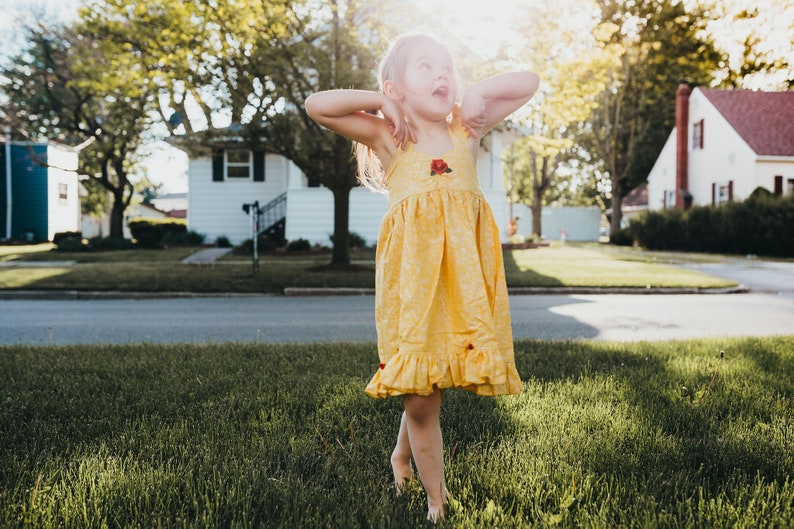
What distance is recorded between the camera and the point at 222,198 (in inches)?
1043

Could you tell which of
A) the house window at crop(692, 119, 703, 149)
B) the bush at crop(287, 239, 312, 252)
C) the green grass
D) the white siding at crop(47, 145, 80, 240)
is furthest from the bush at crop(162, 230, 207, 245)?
the house window at crop(692, 119, 703, 149)

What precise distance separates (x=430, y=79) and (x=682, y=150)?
34.6 meters

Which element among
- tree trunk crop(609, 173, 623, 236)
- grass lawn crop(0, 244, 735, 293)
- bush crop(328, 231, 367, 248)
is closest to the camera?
grass lawn crop(0, 244, 735, 293)

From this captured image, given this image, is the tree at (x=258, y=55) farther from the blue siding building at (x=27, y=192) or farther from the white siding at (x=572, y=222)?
the white siding at (x=572, y=222)

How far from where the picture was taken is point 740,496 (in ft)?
8.39

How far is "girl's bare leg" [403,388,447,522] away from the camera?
2.47 metres

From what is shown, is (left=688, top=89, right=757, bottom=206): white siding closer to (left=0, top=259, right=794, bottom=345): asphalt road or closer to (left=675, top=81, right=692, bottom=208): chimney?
(left=675, top=81, right=692, bottom=208): chimney

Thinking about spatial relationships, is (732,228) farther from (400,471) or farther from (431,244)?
(431,244)

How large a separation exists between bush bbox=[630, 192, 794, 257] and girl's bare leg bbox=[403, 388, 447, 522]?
24.3 m

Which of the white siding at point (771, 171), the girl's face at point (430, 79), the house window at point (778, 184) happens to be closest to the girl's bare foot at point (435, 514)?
the girl's face at point (430, 79)

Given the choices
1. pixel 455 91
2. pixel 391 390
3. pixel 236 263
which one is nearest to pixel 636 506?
pixel 391 390

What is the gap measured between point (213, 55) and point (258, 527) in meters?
12.2

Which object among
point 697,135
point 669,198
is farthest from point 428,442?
point 669,198

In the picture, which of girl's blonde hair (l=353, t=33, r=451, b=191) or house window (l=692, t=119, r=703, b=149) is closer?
girl's blonde hair (l=353, t=33, r=451, b=191)
